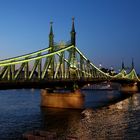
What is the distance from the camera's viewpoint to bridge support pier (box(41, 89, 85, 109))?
76.9 m

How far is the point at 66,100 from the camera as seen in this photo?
78.1 m

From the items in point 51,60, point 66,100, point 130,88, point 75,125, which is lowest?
point 75,125

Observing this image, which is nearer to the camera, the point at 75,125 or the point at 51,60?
the point at 75,125

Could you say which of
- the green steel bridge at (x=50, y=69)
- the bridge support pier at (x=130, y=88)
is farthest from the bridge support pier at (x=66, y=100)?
the bridge support pier at (x=130, y=88)

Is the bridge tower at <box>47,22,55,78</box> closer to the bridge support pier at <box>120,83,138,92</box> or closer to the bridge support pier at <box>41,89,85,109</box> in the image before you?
the bridge support pier at <box>41,89,85,109</box>

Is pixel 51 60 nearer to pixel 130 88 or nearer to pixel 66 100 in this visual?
pixel 66 100

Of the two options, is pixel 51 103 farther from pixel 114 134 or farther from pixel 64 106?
pixel 114 134

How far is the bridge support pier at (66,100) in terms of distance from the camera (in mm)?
76938

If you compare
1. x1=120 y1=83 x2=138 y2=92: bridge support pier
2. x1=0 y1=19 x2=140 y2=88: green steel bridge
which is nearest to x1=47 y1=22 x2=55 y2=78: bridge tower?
x1=0 y1=19 x2=140 y2=88: green steel bridge

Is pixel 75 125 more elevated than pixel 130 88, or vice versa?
pixel 130 88

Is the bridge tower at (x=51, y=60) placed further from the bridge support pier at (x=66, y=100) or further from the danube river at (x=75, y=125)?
the danube river at (x=75, y=125)

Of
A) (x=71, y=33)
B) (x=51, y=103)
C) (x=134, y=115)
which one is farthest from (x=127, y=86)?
(x=134, y=115)

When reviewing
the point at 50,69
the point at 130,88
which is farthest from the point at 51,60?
the point at 130,88

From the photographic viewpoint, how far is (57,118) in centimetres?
6091
